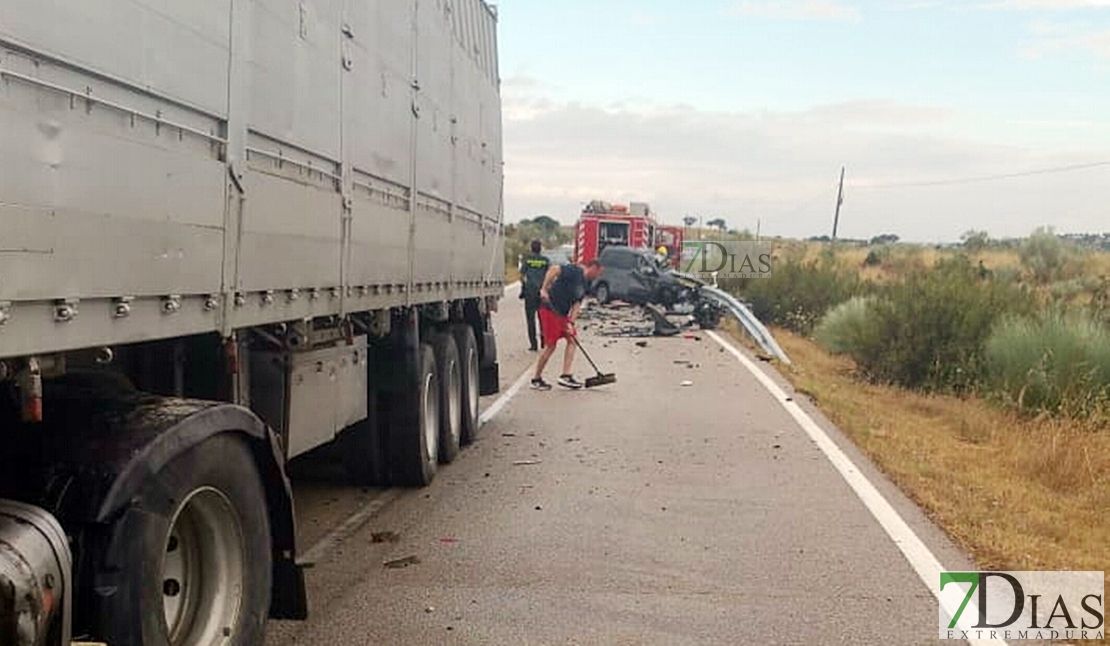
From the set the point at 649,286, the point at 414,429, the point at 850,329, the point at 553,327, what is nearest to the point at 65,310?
the point at 414,429

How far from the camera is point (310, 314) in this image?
243 inches

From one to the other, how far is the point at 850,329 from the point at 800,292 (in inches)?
460

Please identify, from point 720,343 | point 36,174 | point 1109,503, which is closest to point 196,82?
point 36,174

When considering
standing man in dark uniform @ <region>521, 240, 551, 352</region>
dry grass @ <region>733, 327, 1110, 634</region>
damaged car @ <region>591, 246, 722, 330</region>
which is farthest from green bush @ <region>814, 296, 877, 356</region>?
standing man in dark uniform @ <region>521, 240, 551, 352</region>

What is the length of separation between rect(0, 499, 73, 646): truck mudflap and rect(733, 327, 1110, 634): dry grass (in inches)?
221

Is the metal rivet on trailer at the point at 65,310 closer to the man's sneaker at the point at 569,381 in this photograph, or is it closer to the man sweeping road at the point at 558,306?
the man sweeping road at the point at 558,306

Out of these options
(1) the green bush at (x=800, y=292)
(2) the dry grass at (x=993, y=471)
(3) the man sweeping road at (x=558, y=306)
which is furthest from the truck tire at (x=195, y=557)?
(1) the green bush at (x=800, y=292)

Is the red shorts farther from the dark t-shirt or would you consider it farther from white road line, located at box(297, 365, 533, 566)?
white road line, located at box(297, 365, 533, 566)

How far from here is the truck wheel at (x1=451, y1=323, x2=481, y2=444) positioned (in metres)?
11.6

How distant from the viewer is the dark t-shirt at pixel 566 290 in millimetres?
16938

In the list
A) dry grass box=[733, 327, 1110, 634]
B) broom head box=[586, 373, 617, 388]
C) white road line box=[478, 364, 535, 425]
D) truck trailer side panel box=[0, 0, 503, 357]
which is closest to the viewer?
truck trailer side panel box=[0, 0, 503, 357]

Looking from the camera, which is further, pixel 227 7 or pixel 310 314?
pixel 310 314

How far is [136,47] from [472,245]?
312 inches

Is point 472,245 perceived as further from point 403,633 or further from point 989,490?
point 403,633
